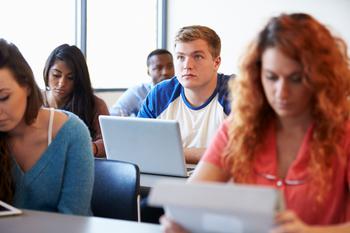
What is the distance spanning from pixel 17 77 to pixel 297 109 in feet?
2.92

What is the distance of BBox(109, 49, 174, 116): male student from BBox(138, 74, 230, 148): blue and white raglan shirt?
169cm

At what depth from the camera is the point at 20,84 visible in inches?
74.3

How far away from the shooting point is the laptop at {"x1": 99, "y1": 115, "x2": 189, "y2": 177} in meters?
2.44

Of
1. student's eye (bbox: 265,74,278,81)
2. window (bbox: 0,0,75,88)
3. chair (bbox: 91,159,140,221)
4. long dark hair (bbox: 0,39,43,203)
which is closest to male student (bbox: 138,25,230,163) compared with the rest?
chair (bbox: 91,159,140,221)

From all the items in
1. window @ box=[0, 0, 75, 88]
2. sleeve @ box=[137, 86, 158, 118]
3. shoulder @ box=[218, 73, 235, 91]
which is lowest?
sleeve @ box=[137, 86, 158, 118]

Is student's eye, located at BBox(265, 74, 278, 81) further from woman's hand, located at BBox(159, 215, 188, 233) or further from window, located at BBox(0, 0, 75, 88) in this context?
window, located at BBox(0, 0, 75, 88)

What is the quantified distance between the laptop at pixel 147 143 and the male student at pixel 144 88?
2.17 metres

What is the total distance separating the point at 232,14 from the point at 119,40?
48.9 inches

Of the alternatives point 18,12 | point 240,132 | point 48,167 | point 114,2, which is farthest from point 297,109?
point 114,2

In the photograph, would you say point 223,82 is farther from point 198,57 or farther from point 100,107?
point 100,107

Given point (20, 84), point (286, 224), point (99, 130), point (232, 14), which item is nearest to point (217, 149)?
point (286, 224)

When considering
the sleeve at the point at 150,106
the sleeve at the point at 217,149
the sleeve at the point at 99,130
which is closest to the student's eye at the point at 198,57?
the sleeve at the point at 150,106

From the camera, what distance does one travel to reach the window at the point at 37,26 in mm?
4746

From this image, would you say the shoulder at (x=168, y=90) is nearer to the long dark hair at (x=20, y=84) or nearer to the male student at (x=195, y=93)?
the male student at (x=195, y=93)
